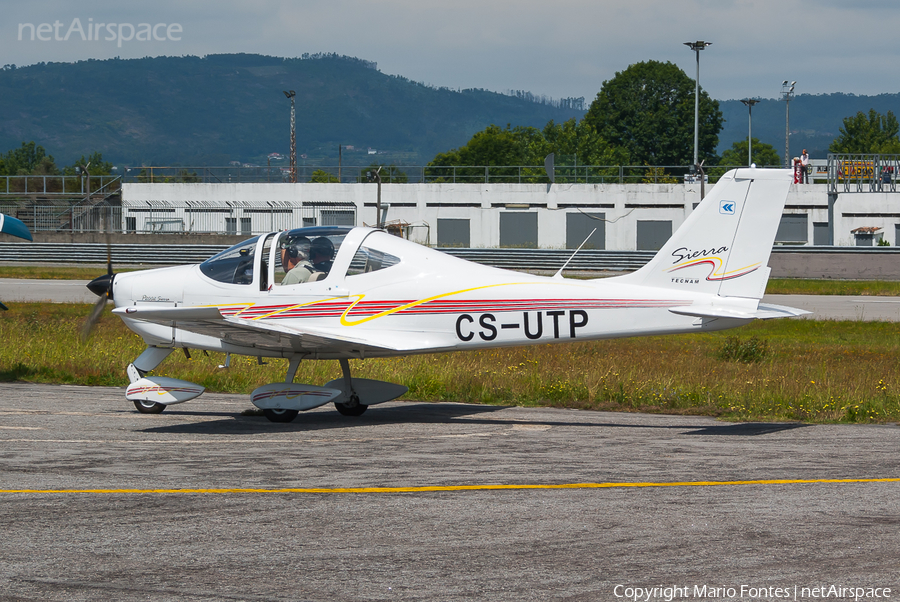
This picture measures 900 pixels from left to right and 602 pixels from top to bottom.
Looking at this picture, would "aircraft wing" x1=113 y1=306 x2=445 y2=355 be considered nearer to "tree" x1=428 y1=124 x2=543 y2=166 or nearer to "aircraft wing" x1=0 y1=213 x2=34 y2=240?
"aircraft wing" x1=0 y1=213 x2=34 y2=240

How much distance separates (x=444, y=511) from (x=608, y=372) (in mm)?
8086

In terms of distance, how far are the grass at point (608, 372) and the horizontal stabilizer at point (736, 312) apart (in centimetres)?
223

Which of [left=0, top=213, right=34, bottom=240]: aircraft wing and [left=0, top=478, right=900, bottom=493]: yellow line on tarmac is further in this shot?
Result: [left=0, top=213, right=34, bottom=240]: aircraft wing

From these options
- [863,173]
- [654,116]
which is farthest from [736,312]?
[654,116]

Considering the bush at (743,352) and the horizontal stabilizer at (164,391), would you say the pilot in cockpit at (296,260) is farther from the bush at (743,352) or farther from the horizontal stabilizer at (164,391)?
the bush at (743,352)

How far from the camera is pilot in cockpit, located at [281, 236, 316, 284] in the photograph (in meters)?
11.5

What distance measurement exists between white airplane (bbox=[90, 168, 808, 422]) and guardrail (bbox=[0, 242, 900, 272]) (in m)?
27.0

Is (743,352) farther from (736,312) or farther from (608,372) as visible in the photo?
(736,312)

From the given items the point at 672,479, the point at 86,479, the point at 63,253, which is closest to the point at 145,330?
the point at 86,479

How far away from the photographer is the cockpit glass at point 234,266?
457 inches

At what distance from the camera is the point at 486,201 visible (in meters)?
60.9

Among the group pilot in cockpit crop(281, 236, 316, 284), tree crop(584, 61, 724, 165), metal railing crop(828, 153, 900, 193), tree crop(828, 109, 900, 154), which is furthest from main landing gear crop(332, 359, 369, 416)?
tree crop(828, 109, 900, 154)

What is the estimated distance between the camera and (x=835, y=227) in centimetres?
5325

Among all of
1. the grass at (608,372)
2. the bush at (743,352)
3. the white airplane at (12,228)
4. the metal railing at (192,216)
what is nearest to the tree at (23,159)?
the metal railing at (192,216)
